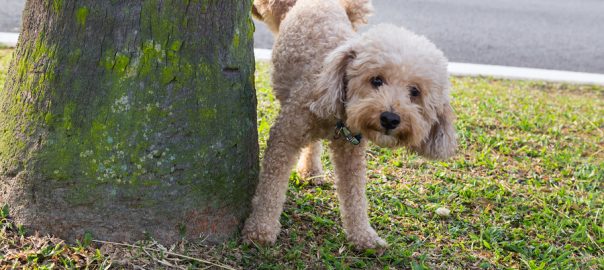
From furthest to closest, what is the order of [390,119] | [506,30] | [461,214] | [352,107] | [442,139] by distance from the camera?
[506,30]
[461,214]
[442,139]
[352,107]
[390,119]

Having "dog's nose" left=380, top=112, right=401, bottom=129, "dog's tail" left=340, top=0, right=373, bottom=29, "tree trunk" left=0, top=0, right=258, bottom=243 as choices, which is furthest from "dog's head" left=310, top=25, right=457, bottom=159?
"dog's tail" left=340, top=0, right=373, bottom=29

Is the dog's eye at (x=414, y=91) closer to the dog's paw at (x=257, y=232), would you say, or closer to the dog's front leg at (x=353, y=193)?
the dog's front leg at (x=353, y=193)

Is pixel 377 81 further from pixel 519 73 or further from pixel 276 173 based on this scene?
pixel 519 73

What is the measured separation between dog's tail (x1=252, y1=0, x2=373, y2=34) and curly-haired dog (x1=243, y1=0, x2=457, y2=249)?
2.14 feet

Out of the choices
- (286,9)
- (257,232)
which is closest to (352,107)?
(257,232)

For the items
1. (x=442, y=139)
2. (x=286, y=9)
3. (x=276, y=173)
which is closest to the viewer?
(x=442, y=139)

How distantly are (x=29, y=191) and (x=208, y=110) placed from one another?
845 millimetres

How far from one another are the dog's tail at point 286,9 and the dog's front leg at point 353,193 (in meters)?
1.25

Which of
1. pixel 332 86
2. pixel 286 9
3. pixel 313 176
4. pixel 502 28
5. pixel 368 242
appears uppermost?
pixel 502 28

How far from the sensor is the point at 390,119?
2881 millimetres

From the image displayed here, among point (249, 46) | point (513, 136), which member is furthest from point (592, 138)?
point (249, 46)

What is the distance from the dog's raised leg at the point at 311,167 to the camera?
4098 millimetres

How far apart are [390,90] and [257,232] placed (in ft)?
3.18

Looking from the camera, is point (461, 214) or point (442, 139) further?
point (461, 214)
